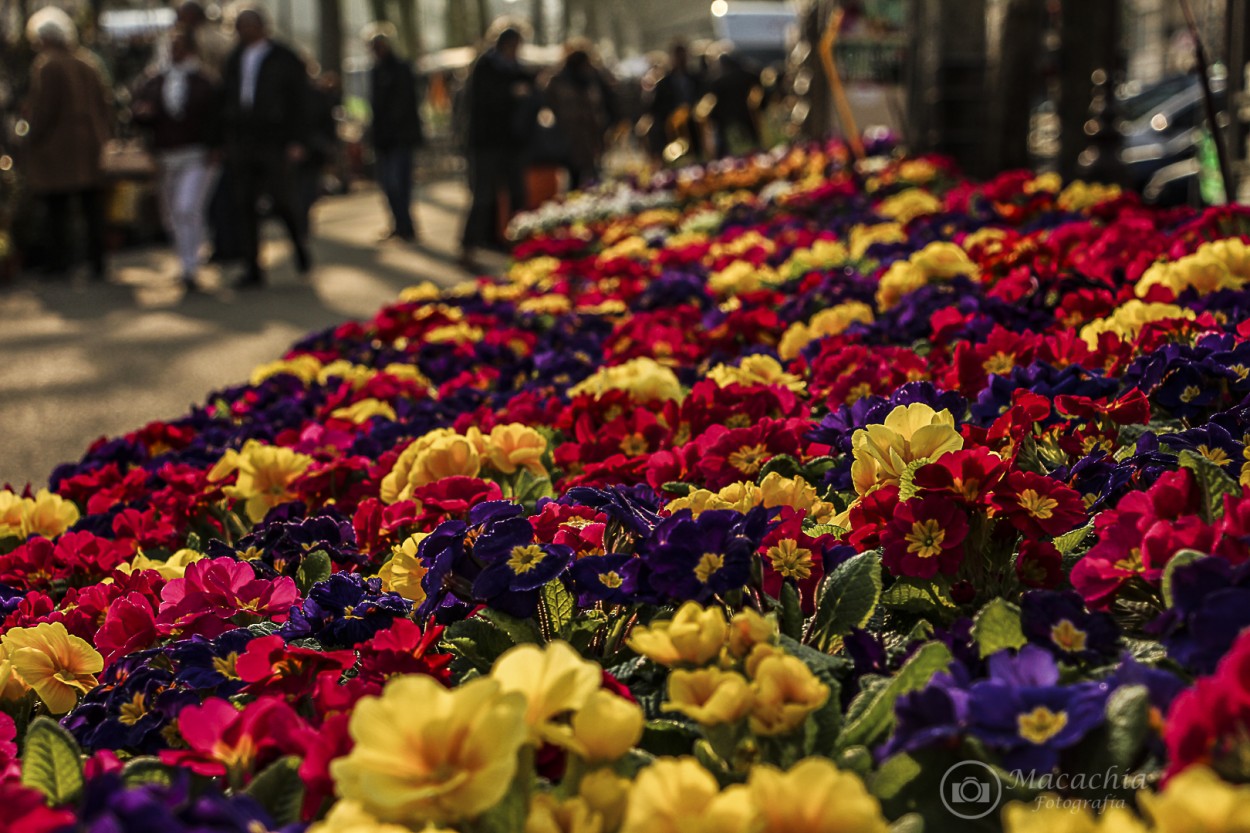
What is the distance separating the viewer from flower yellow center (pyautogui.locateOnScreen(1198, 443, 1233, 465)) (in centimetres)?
183

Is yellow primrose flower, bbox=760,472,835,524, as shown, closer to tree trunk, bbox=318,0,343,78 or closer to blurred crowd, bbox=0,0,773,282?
blurred crowd, bbox=0,0,773,282

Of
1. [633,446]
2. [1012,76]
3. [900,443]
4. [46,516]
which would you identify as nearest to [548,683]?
[900,443]

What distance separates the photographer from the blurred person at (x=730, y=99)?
17516 millimetres

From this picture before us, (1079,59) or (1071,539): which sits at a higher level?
(1079,59)

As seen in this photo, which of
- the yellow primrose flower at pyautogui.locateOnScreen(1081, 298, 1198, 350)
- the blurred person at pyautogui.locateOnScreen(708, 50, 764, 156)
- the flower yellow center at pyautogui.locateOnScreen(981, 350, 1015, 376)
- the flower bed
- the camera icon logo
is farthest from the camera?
the blurred person at pyautogui.locateOnScreen(708, 50, 764, 156)

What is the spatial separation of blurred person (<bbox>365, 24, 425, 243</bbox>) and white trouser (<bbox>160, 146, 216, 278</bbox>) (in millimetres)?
3103

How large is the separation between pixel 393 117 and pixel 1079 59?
289 inches

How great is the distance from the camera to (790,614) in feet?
5.59

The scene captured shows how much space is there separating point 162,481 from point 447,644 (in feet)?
5.82

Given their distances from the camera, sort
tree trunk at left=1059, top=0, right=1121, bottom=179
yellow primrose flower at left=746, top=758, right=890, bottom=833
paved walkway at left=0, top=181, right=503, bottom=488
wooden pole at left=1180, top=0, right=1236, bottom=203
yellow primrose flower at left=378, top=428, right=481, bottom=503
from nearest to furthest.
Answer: yellow primrose flower at left=746, top=758, right=890, bottom=833 < yellow primrose flower at left=378, top=428, right=481, bottom=503 < wooden pole at left=1180, top=0, right=1236, bottom=203 < paved walkway at left=0, top=181, right=503, bottom=488 < tree trunk at left=1059, top=0, right=1121, bottom=179

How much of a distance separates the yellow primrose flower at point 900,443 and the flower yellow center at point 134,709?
95 cm

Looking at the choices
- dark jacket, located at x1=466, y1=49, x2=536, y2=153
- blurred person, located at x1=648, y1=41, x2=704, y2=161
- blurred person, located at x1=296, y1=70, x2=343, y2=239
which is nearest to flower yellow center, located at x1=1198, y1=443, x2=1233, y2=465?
dark jacket, located at x1=466, y1=49, x2=536, y2=153

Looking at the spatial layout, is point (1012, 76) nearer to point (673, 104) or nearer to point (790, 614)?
point (790, 614)

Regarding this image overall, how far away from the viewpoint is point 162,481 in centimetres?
327
